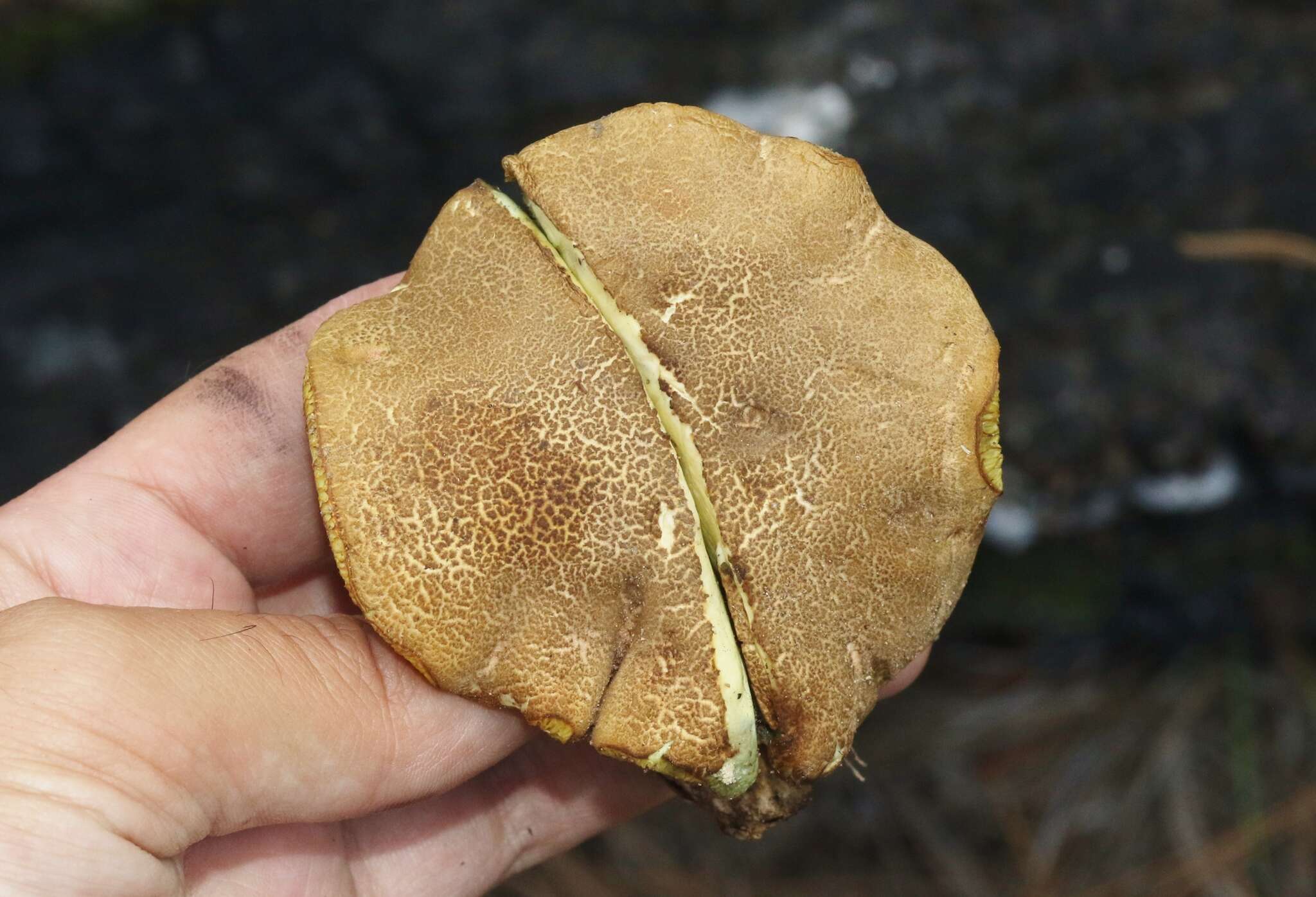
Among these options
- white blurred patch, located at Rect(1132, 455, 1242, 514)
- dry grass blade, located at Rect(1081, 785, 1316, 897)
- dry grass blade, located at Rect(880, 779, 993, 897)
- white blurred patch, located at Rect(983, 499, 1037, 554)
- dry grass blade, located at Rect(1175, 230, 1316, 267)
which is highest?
dry grass blade, located at Rect(1175, 230, 1316, 267)

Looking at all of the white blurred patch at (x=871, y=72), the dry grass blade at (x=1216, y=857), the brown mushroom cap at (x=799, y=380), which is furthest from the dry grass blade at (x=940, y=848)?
the white blurred patch at (x=871, y=72)

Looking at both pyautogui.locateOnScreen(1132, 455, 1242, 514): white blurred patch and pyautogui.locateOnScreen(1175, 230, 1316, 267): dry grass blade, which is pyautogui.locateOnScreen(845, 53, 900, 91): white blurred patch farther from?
pyautogui.locateOnScreen(1132, 455, 1242, 514): white blurred patch

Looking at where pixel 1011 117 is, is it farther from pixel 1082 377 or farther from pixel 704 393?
pixel 704 393

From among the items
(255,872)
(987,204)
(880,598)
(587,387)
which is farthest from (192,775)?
(987,204)

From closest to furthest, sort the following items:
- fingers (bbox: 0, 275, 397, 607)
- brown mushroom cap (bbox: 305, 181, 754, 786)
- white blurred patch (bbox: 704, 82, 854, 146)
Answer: brown mushroom cap (bbox: 305, 181, 754, 786), fingers (bbox: 0, 275, 397, 607), white blurred patch (bbox: 704, 82, 854, 146)

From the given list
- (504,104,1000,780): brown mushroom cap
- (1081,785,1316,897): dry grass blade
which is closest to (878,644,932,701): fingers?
(504,104,1000,780): brown mushroom cap

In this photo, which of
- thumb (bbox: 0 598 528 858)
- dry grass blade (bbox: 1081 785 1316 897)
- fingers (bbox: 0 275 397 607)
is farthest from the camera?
dry grass blade (bbox: 1081 785 1316 897)

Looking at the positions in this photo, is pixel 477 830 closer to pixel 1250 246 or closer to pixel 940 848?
pixel 940 848
